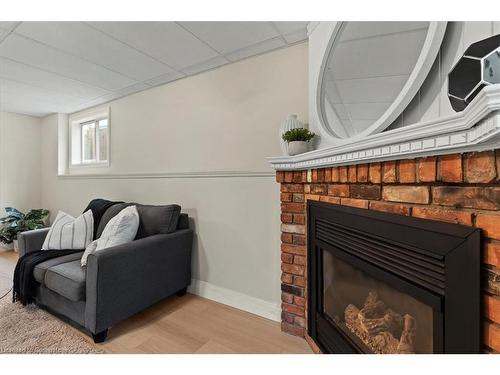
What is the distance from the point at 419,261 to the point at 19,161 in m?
5.18

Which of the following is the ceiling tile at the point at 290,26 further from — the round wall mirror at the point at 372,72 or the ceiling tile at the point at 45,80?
the ceiling tile at the point at 45,80

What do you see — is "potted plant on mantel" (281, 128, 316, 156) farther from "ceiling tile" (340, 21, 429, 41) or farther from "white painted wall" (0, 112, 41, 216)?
"white painted wall" (0, 112, 41, 216)

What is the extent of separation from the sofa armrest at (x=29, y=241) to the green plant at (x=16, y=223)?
4.76 feet

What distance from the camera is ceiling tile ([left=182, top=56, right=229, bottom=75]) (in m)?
2.08

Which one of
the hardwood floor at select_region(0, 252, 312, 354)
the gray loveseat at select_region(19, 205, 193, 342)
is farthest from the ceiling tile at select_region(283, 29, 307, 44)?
the hardwood floor at select_region(0, 252, 312, 354)

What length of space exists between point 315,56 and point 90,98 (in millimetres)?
2796

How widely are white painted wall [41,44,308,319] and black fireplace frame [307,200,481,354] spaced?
705 millimetres

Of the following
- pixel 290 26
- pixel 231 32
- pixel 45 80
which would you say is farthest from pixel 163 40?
pixel 45 80

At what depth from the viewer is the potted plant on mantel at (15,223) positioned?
3.46 metres

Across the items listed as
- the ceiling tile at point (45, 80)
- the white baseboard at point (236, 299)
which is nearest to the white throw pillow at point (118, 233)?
the white baseboard at point (236, 299)

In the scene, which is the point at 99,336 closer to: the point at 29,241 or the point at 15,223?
the point at 29,241

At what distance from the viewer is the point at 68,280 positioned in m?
1.65
